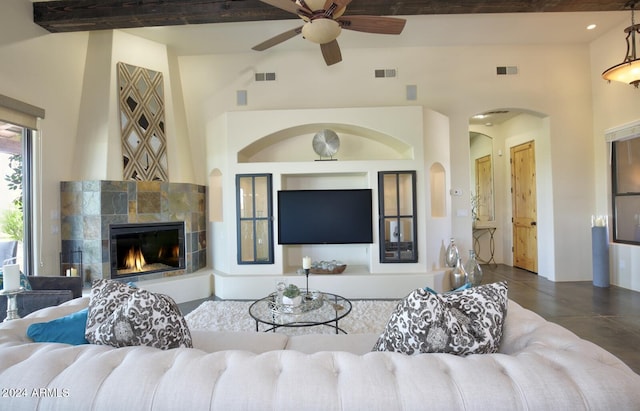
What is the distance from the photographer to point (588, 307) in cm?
358

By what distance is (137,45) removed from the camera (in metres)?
4.25

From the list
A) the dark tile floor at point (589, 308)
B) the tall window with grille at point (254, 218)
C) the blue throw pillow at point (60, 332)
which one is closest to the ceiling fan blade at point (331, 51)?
the tall window with grille at point (254, 218)

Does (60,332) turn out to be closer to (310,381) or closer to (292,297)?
(310,381)

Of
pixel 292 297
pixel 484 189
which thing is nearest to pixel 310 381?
pixel 292 297

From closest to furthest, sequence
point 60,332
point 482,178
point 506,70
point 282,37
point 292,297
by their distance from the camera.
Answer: point 60,332 < point 292,297 < point 282,37 < point 506,70 < point 482,178

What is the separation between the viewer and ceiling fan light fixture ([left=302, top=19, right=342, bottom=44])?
7.42 ft

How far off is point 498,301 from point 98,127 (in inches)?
189

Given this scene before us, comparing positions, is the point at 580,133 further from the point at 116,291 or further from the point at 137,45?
the point at 137,45

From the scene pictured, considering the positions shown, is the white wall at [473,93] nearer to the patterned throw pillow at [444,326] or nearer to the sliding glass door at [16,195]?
the sliding glass door at [16,195]

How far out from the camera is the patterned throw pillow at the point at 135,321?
1.19m

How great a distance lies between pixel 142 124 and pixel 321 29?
3.17m

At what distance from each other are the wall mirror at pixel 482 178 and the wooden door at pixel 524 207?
1.59 feet

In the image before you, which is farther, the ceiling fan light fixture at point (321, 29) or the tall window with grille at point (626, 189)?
the tall window with grille at point (626, 189)

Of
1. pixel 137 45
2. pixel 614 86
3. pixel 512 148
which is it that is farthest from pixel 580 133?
pixel 137 45
